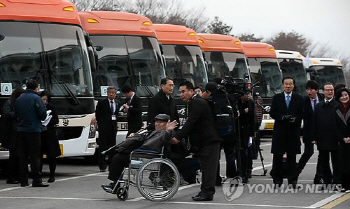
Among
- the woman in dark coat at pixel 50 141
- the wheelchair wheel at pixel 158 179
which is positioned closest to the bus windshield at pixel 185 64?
the woman in dark coat at pixel 50 141

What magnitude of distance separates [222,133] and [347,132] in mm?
1918

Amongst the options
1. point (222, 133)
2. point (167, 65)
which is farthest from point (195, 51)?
point (222, 133)

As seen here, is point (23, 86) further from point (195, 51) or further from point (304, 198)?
point (195, 51)

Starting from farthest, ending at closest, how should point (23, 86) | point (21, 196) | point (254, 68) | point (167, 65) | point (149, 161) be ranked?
point (254, 68), point (167, 65), point (23, 86), point (21, 196), point (149, 161)

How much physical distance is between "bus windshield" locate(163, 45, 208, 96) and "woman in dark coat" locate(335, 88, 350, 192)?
369 inches

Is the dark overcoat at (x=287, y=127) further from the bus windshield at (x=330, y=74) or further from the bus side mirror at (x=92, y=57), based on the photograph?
the bus windshield at (x=330, y=74)

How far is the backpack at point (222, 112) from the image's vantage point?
12898mm

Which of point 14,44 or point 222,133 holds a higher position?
point 14,44

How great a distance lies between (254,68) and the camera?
31.4m

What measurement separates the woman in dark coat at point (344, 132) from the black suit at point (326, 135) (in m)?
0.12

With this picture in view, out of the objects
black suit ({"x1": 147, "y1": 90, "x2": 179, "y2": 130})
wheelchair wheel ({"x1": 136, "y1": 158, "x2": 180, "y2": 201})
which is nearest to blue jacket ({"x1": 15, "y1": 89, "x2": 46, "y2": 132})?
black suit ({"x1": 147, "y1": 90, "x2": 179, "y2": 130})

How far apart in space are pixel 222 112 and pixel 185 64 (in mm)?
10558

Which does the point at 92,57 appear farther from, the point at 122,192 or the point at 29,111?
the point at 122,192

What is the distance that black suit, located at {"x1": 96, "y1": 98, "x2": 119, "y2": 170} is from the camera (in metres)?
18.0
